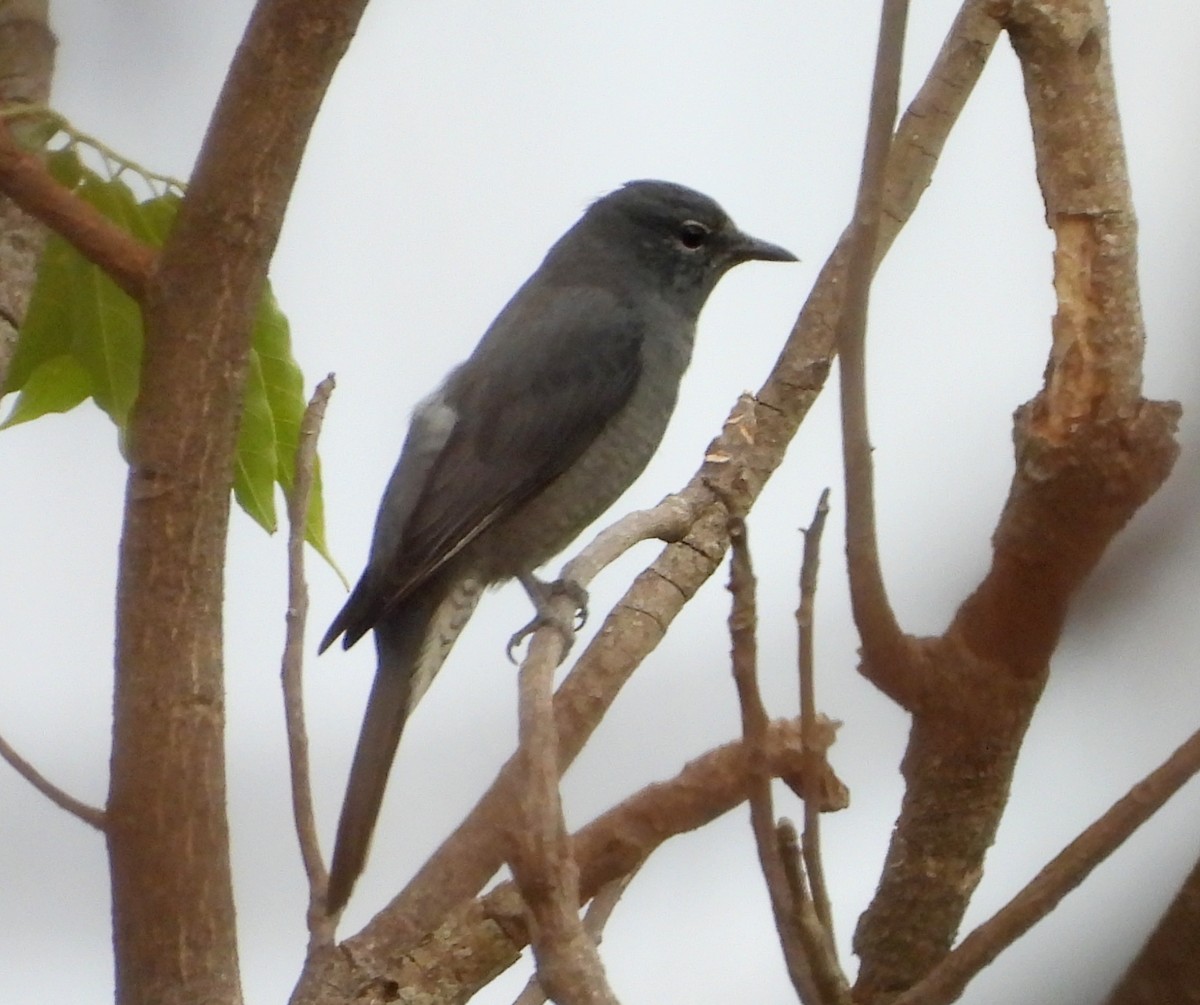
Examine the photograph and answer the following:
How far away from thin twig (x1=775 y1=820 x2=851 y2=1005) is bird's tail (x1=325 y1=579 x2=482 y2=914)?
1.13 meters

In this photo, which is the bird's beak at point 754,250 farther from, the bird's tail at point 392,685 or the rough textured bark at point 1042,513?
the rough textured bark at point 1042,513

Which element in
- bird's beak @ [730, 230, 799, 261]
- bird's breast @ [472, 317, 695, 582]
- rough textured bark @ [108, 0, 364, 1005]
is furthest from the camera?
bird's beak @ [730, 230, 799, 261]

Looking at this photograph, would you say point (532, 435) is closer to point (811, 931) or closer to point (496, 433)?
point (496, 433)

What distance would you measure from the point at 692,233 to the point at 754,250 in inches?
6.5

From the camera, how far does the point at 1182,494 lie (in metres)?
1.29

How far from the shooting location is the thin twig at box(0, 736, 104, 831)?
1618mm

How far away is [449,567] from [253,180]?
64.9 inches

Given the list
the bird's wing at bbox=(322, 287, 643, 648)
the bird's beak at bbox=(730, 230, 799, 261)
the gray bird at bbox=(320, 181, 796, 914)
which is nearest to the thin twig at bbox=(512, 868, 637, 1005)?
the gray bird at bbox=(320, 181, 796, 914)

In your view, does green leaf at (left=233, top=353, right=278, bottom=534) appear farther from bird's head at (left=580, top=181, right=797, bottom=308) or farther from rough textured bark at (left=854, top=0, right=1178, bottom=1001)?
bird's head at (left=580, top=181, right=797, bottom=308)

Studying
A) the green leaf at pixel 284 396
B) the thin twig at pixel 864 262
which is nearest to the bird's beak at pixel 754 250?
the green leaf at pixel 284 396

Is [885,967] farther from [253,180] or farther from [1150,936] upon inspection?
[253,180]

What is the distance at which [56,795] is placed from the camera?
5.56ft

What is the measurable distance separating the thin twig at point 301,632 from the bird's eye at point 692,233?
194 cm

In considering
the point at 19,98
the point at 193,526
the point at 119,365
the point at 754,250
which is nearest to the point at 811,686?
the point at 193,526
